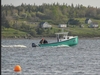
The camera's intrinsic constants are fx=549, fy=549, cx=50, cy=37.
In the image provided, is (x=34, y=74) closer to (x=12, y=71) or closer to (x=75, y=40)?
(x=12, y=71)

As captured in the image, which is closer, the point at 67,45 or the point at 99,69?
the point at 99,69

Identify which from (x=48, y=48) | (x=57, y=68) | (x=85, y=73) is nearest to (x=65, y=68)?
(x=57, y=68)

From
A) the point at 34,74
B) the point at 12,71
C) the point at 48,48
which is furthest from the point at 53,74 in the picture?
the point at 48,48

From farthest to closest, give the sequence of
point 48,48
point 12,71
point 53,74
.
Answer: point 48,48, point 12,71, point 53,74

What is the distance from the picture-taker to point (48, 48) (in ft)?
284

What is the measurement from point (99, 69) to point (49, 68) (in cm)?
409

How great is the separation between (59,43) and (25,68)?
4349 centimetres

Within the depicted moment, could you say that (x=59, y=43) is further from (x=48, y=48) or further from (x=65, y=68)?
(x=65, y=68)

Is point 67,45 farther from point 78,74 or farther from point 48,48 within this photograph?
point 78,74

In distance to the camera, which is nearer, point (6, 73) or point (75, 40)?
point (6, 73)

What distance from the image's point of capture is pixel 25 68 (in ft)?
148

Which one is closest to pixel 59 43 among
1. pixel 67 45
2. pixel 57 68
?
pixel 67 45

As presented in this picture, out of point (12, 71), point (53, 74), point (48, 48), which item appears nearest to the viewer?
point (53, 74)

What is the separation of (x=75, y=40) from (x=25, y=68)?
1817 inches
